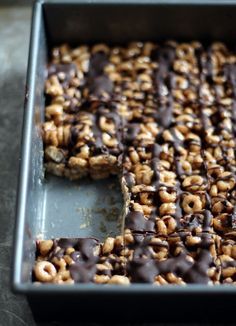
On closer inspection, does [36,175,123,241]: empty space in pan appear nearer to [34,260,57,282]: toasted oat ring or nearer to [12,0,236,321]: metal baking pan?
[12,0,236,321]: metal baking pan

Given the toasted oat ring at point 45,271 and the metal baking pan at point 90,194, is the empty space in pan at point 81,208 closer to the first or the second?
the metal baking pan at point 90,194

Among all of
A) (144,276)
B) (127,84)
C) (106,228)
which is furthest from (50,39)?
(144,276)

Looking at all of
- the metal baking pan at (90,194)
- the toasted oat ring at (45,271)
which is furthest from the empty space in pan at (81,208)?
the toasted oat ring at (45,271)

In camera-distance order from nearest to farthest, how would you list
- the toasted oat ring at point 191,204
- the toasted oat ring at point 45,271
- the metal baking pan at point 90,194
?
the metal baking pan at point 90,194, the toasted oat ring at point 45,271, the toasted oat ring at point 191,204

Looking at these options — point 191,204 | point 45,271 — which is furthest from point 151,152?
point 45,271

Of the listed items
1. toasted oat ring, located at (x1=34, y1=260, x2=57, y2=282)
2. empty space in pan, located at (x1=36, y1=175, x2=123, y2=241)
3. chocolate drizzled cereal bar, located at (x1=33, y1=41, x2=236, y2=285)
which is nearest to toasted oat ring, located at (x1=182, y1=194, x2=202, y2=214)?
chocolate drizzled cereal bar, located at (x1=33, y1=41, x2=236, y2=285)

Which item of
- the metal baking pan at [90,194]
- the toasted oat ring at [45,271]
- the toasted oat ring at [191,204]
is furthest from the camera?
the toasted oat ring at [191,204]
